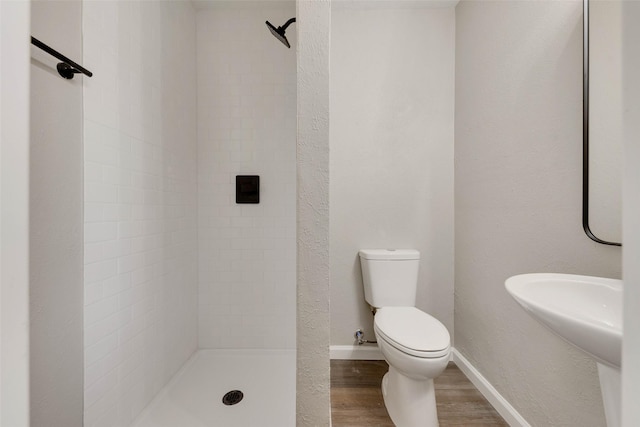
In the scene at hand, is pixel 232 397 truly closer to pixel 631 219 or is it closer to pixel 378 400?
pixel 378 400

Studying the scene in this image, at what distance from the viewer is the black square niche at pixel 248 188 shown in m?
1.97

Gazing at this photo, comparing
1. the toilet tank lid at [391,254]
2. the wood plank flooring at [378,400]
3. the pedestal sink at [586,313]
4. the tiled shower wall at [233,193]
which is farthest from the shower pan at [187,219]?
the pedestal sink at [586,313]

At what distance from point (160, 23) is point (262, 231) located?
52.7 inches

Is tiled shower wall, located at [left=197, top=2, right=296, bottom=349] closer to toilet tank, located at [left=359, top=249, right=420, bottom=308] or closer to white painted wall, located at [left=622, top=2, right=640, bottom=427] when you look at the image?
toilet tank, located at [left=359, top=249, right=420, bottom=308]

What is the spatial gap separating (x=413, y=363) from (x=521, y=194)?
3.09ft

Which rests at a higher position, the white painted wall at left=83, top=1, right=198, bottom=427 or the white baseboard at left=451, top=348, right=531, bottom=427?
the white painted wall at left=83, top=1, right=198, bottom=427

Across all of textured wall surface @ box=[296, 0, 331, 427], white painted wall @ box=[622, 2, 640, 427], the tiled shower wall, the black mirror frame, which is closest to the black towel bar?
textured wall surface @ box=[296, 0, 331, 427]

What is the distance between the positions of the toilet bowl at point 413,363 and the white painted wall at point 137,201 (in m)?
1.19

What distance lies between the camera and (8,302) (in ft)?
0.98

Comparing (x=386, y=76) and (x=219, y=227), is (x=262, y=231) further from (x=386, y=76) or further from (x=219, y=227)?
(x=386, y=76)

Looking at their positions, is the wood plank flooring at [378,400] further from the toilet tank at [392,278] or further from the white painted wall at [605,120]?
the white painted wall at [605,120]

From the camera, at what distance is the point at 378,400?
1.57 meters

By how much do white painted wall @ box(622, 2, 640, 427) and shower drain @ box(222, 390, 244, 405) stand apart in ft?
5.49

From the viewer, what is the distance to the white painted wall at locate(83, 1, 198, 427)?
114cm
